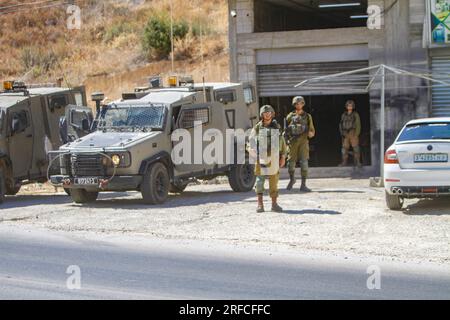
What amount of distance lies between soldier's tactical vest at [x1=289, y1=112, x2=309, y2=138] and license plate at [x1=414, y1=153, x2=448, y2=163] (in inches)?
156

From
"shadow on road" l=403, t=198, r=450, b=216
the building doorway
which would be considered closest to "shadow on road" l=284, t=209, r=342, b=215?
"shadow on road" l=403, t=198, r=450, b=216

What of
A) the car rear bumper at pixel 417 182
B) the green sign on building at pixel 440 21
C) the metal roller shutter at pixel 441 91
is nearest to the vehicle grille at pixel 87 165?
the car rear bumper at pixel 417 182

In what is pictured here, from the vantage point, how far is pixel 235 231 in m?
13.3

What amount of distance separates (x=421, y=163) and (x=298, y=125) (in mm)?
4063

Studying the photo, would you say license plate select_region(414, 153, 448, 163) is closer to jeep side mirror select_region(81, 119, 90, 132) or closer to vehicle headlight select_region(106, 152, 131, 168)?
vehicle headlight select_region(106, 152, 131, 168)

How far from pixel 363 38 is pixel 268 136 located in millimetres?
9030

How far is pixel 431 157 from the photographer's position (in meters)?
13.9

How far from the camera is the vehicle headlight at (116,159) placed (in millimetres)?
16000

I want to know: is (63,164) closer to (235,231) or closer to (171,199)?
(171,199)

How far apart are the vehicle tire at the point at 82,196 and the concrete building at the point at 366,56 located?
7.23m

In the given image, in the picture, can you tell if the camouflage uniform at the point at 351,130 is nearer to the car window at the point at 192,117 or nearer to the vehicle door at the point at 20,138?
the car window at the point at 192,117

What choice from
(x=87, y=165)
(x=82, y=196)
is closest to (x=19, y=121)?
(x=82, y=196)

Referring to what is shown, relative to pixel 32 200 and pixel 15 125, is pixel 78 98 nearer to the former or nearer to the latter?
pixel 15 125

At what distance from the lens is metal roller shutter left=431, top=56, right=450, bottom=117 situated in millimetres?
22094
